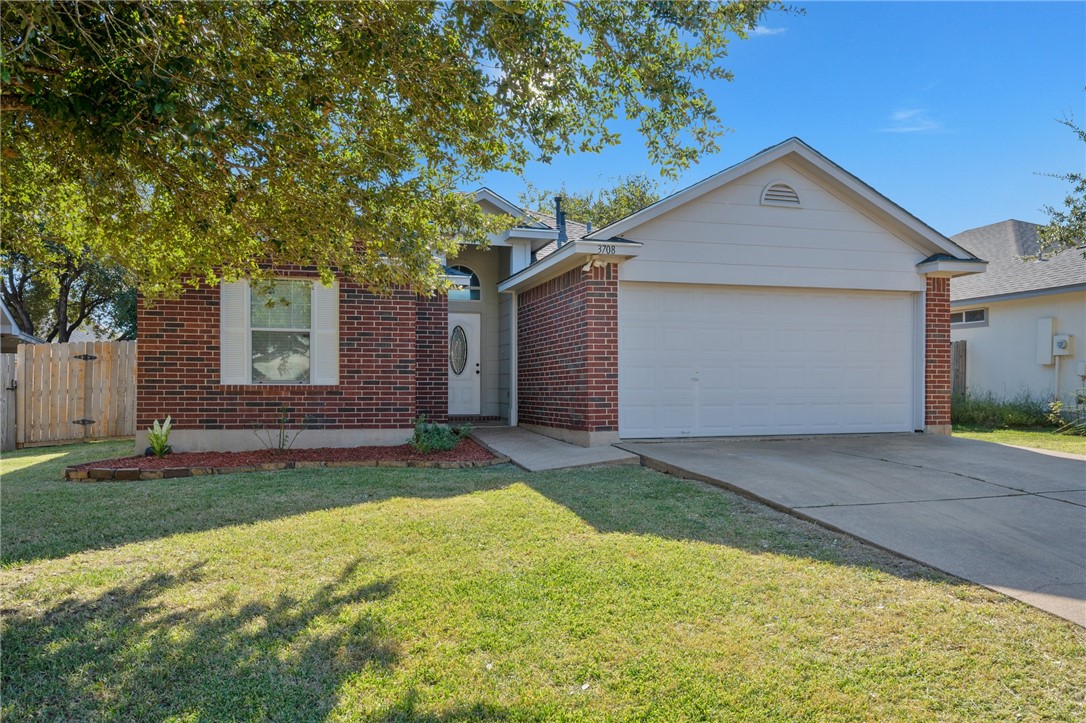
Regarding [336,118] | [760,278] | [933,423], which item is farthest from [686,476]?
[933,423]

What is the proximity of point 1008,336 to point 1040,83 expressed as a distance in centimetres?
679

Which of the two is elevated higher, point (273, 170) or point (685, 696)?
point (273, 170)

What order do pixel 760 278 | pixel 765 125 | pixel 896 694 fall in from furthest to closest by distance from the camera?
pixel 765 125
pixel 760 278
pixel 896 694

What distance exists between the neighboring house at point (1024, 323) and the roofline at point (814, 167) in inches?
173

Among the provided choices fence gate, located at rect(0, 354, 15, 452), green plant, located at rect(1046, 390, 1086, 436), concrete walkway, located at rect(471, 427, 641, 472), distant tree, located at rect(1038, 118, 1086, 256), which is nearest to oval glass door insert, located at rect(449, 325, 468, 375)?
concrete walkway, located at rect(471, 427, 641, 472)

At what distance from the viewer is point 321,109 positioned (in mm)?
5062

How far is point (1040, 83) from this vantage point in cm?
1155

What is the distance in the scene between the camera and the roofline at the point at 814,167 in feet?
32.1

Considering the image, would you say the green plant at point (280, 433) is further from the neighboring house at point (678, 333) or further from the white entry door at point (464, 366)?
the white entry door at point (464, 366)

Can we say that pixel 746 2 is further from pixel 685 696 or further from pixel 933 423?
pixel 933 423

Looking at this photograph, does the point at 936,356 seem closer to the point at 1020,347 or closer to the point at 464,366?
the point at 1020,347

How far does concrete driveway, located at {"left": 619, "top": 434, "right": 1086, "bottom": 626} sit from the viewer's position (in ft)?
14.1

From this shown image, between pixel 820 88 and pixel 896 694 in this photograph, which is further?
pixel 820 88

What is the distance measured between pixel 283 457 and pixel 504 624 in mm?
6467
